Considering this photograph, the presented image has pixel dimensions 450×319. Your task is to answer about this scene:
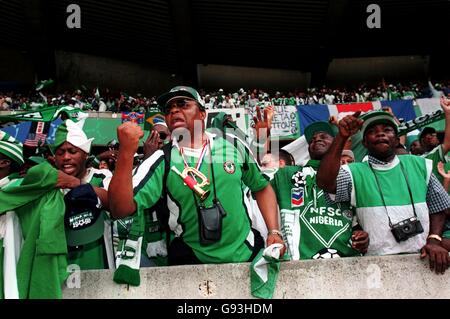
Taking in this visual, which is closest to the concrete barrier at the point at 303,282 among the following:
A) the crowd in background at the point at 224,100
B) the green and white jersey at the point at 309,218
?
the green and white jersey at the point at 309,218

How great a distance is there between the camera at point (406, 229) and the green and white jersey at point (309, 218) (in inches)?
14.8

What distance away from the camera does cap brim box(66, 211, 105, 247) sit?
9.31 feet

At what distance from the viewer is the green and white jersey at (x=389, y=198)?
2.98 m

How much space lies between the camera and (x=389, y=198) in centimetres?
302

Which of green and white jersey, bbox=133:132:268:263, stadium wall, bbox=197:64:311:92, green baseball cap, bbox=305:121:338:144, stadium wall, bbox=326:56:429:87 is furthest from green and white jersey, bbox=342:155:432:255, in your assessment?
stadium wall, bbox=326:56:429:87

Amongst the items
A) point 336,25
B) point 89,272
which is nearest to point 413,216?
point 89,272

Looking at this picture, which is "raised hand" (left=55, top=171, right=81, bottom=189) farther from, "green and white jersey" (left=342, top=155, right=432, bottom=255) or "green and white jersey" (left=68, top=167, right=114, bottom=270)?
"green and white jersey" (left=342, top=155, right=432, bottom=255)

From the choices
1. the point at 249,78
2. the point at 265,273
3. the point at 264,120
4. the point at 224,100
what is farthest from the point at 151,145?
the point at 249,78

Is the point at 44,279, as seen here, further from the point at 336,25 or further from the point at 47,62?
the point at 47,62

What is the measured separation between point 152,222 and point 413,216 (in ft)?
4.83

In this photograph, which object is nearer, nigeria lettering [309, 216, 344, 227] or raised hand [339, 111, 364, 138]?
raised hand [339, 111, 364, 138]

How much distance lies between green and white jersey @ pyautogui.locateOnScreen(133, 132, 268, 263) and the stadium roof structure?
1662 cm

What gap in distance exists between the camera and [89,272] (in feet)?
8.73

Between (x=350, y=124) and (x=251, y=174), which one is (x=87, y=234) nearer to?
(x=251, y=174)
